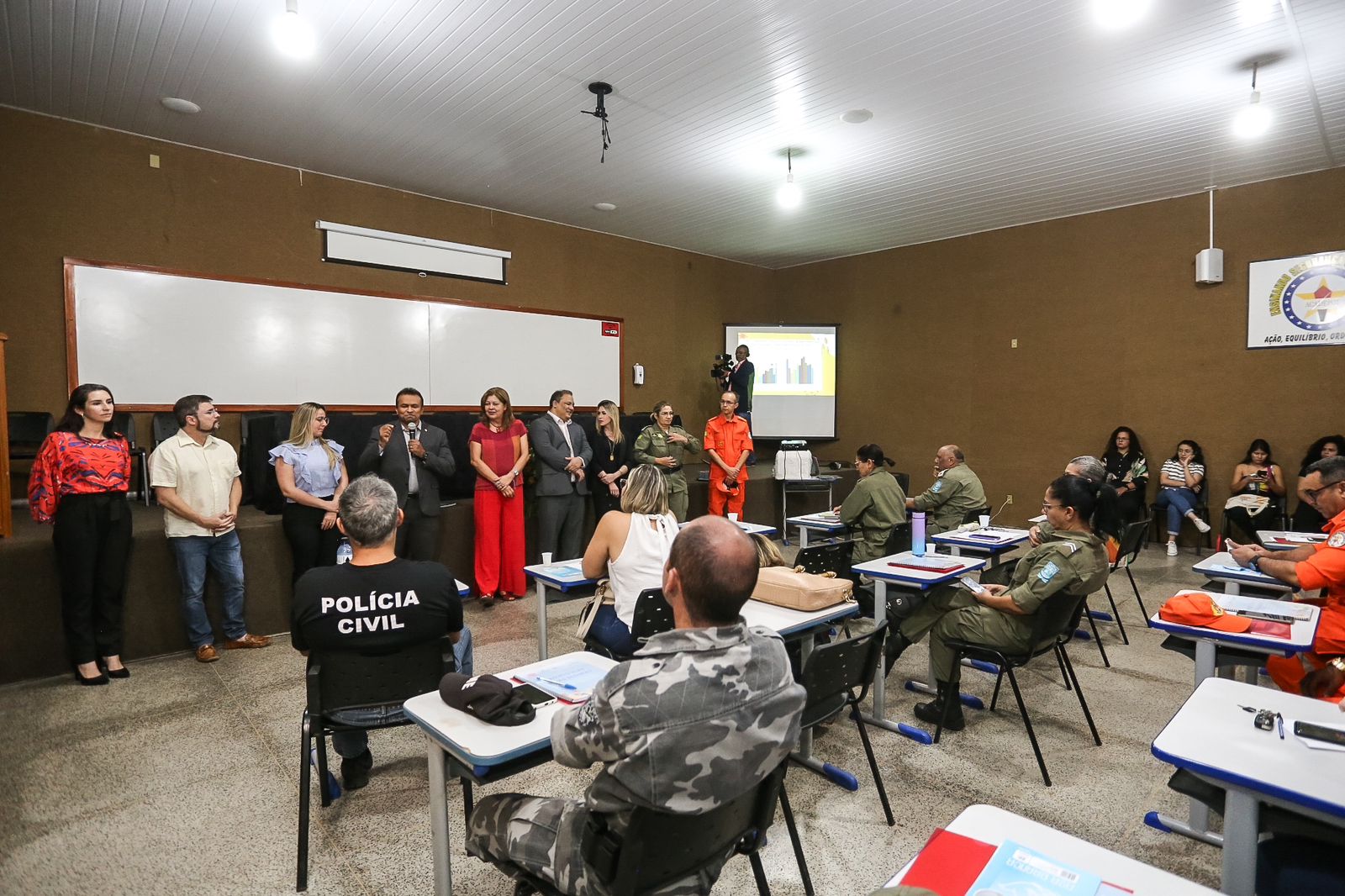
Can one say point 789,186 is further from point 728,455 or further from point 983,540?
point 983,540

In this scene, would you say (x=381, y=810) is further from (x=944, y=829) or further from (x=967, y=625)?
(x=967, y=625)

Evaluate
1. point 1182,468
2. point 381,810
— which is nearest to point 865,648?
point 381,810

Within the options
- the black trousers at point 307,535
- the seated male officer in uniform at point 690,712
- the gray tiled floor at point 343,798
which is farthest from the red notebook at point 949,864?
the black trousers at point 307,535

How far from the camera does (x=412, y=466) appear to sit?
195 inches

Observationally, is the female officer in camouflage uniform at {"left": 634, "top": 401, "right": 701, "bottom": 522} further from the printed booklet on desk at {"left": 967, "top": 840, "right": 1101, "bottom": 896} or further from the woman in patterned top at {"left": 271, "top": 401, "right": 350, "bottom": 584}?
the printed booklet on desk at {"left": 967, "top": 840, "right": 1101, "bottom": 896}

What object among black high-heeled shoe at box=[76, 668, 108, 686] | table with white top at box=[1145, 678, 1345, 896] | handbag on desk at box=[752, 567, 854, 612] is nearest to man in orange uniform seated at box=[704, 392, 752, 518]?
handbag on desk at box=[752, 567, 854, 612]

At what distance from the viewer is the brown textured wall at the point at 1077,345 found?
21.1 ft

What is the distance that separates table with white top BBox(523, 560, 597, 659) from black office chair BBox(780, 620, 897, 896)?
3.78 ft

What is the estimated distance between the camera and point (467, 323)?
6.93 meters

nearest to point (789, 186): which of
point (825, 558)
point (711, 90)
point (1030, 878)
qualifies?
point (711, 90)

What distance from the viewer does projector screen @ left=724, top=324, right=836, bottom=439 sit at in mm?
9281

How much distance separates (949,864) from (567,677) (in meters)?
1.14

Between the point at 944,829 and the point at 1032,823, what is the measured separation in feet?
0.52

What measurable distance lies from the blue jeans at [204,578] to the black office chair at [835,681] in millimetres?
3591
